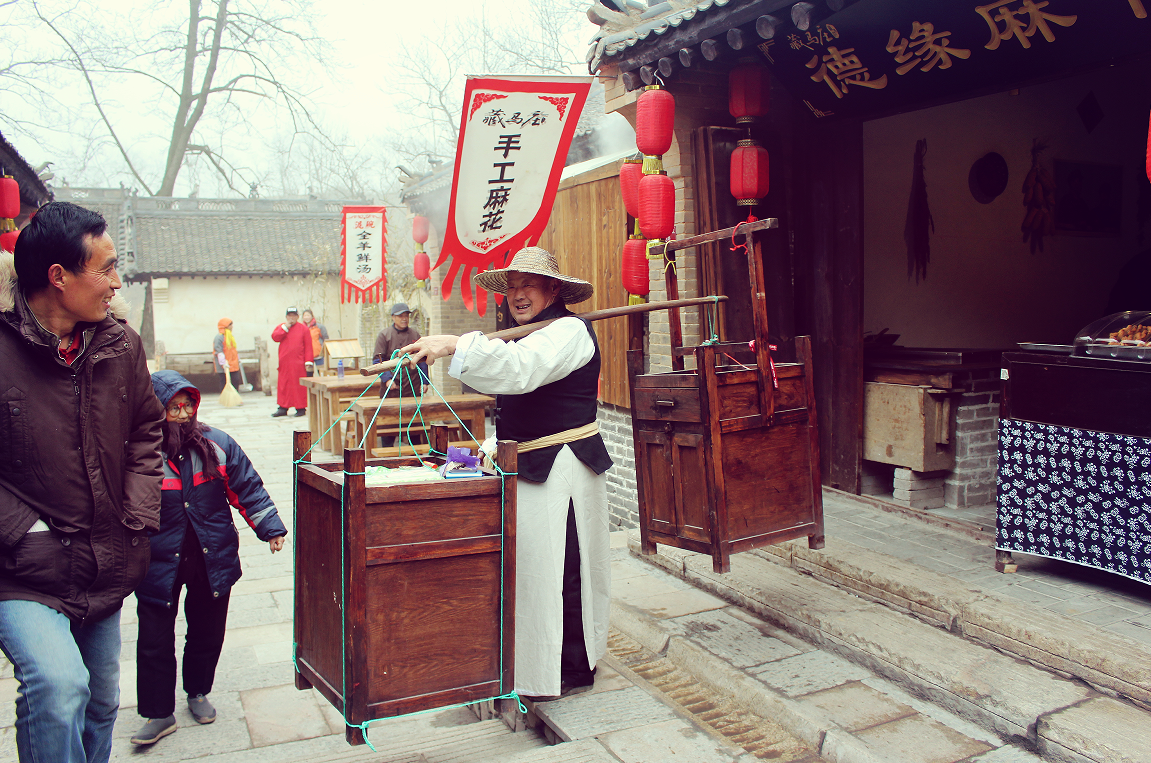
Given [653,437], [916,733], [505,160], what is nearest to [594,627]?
[653,437]

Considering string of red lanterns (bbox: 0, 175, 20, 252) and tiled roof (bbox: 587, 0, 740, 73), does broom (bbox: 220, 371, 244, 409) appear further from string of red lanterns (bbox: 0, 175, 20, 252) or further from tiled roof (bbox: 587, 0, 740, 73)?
tiled roof (bbox: 587, 0, 740, 73)

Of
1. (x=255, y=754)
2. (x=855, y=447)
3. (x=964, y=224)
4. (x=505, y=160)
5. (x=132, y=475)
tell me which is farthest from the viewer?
(x=964, y=224)

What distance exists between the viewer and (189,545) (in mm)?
3377

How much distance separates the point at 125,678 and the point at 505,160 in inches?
135

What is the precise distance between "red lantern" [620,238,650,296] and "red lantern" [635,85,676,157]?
2.52 ft

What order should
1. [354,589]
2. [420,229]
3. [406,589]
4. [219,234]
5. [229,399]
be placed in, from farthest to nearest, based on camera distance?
[219,234] < [229,399] < [420,229] < [406,589] < [354,589]

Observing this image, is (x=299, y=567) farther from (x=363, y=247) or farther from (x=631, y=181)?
(x=363, y=247)

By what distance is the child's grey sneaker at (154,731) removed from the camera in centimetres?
333

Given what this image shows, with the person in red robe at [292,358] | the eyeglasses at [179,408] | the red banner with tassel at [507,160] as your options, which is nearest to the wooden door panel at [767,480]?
the red banner with tassel at [507,160]

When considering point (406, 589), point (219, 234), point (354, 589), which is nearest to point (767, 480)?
point (406, 589)

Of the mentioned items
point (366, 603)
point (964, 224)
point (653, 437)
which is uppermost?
point (964, 224)

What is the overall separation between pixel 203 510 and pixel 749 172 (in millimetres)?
4014

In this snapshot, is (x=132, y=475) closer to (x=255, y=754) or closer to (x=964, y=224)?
(x=255, y=754)

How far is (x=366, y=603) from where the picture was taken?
2.56 metres
